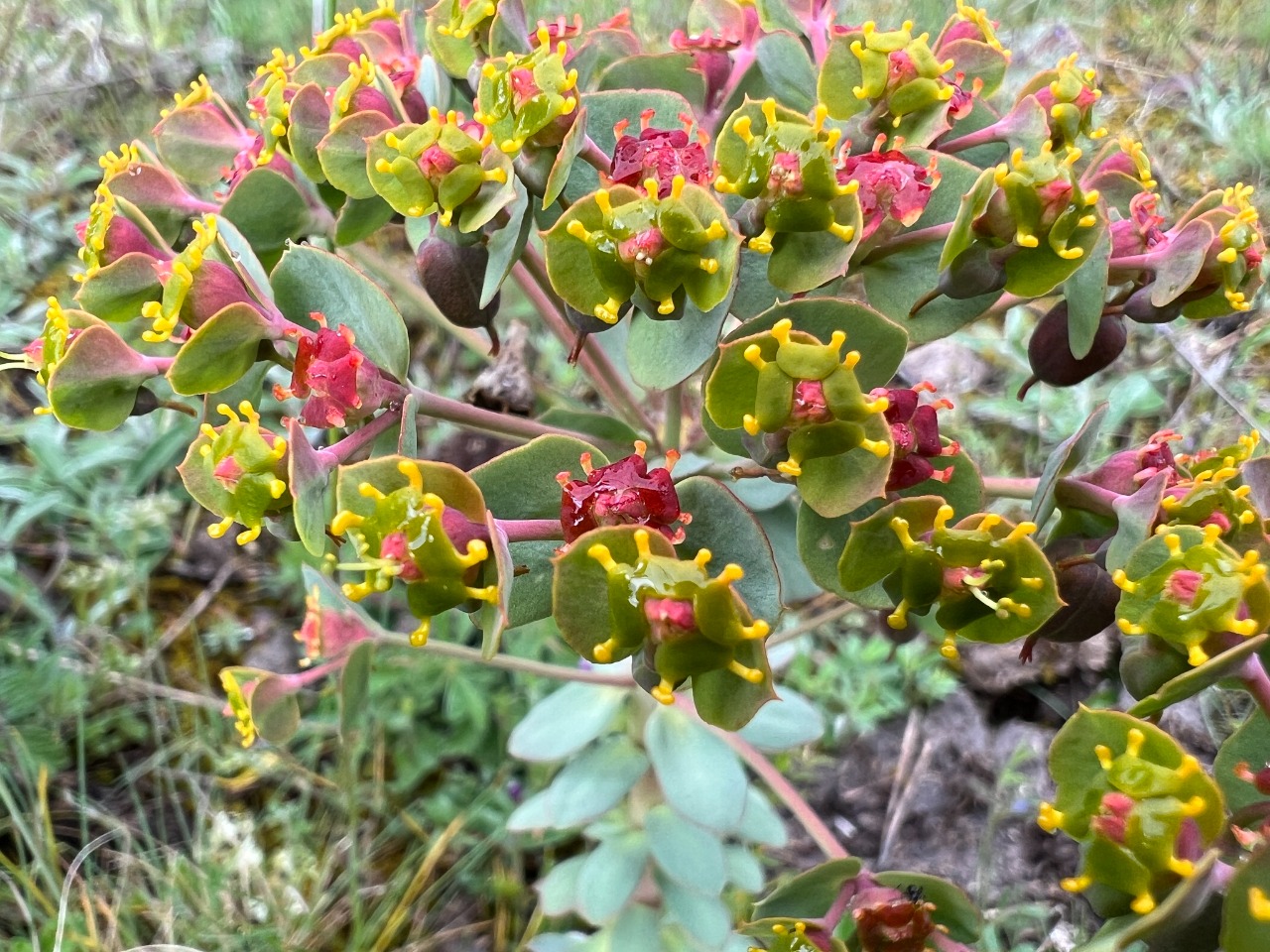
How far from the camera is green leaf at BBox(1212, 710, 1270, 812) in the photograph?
0.85 metres

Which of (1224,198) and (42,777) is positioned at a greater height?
(1224,198)

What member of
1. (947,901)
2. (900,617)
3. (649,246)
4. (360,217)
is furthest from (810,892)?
(360,217)

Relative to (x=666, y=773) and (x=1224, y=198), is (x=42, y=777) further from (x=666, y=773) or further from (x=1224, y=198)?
(x=1224, y=198)

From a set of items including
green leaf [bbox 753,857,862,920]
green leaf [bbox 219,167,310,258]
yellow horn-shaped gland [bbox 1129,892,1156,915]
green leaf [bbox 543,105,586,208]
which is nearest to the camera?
yellow horn-shaped gland [bbox 1129,892,1156,915]

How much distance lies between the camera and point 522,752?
1520mm

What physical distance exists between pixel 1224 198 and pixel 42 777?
2.15 metres

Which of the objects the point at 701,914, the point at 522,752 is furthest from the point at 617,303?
the point at 701,914

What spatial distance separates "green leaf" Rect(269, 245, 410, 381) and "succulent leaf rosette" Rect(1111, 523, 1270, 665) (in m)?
0.73

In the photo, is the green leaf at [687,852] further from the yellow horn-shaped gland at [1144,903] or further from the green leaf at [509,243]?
the green leaf at [509,243]

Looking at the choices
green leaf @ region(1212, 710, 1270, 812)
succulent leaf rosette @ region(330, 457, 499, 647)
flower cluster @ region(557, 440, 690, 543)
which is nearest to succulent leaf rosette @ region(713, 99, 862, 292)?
flower cluster @ region(557, 440, 690, 543)

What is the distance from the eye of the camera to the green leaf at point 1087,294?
0.97 m

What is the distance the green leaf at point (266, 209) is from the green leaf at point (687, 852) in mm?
1038

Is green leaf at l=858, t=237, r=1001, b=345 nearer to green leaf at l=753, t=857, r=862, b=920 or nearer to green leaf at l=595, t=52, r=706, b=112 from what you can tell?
green leaf at l=595, t=52, r=706, b=112

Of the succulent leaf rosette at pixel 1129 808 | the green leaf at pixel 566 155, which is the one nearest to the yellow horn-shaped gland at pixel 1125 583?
the succulent leaf rosette at pixel 1129 808
